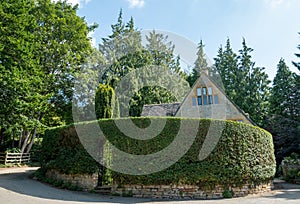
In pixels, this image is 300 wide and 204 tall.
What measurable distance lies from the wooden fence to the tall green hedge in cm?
1043

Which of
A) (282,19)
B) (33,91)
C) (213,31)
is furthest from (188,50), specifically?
(33,91)

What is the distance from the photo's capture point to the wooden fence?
1809 centimetres

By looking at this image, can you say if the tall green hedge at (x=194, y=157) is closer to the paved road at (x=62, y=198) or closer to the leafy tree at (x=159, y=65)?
the paved road at (x=62, y=198)

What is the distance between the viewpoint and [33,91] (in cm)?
1666

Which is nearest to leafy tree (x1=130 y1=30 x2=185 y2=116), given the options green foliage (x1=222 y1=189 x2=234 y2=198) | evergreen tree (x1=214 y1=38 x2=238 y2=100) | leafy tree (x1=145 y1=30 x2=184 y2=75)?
leafy tree (x1=145 y1=30 x2=184 y2=75)

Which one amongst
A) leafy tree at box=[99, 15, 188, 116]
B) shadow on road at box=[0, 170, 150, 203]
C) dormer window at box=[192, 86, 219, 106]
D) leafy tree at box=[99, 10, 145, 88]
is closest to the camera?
shadow on road at box=[0, 170, 150, 203]

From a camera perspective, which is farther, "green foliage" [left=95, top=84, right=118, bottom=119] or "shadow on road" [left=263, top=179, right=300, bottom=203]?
"green foliage" [left=95, top=84, right=118, bottom=119]

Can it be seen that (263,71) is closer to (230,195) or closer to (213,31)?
(213,31)

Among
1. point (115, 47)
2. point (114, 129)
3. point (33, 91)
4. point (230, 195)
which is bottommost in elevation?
point (230, 195)

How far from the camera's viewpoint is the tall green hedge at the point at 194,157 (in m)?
8.70

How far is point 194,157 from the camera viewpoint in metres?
9.02

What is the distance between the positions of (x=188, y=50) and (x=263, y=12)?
33.3 feet

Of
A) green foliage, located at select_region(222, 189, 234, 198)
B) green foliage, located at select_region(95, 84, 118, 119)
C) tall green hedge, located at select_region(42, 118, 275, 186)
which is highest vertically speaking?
green foliage, located at select_region(95, 84, 118, 119)

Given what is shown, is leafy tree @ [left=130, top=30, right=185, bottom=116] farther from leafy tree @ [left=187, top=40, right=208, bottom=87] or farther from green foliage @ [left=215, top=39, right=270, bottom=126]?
green foliage @ [left=215, top=39, right=270, bottom=126]
